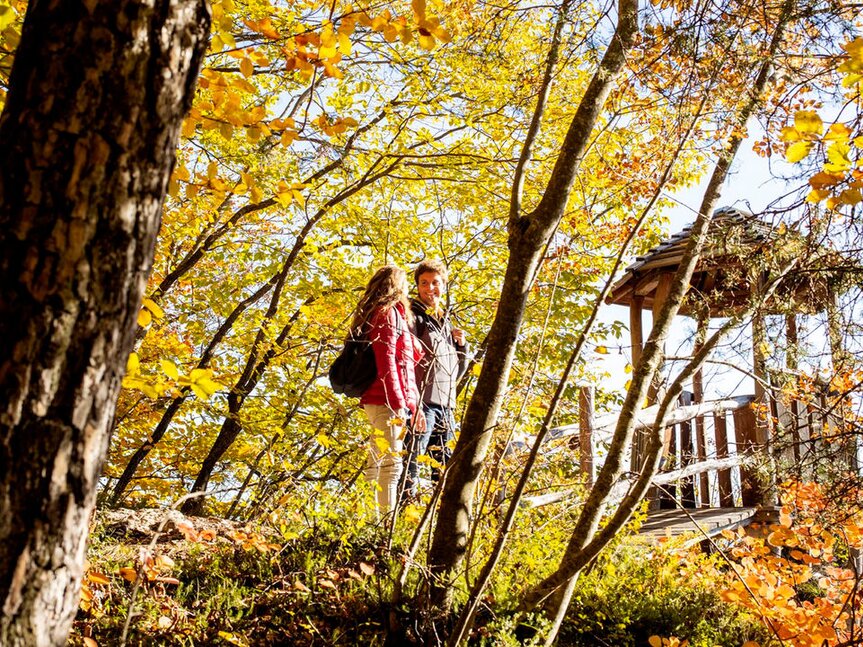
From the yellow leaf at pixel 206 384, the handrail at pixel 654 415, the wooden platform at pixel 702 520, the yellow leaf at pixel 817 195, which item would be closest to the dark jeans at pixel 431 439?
the handrail at pixel 654 415

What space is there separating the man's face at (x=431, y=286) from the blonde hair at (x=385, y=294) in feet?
0.60

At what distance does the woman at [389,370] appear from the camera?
3.83 m

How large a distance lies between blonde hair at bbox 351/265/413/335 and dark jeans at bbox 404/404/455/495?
0.57m

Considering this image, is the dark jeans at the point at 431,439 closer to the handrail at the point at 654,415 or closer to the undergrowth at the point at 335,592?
the undergrowth at the point at 335,592

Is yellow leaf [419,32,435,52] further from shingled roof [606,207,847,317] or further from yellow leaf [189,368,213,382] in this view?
shingled roof [606,207,847,317]

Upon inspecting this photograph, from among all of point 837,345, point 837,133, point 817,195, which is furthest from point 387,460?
point 837,133

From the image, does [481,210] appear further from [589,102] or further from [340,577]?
[340,577]

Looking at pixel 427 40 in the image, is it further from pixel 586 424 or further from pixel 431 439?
pixel 586 424

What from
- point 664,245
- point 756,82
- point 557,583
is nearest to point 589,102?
point 756,82

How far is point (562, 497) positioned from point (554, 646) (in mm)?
1511

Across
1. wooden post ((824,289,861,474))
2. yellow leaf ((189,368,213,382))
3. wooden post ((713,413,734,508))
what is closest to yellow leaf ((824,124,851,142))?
wooden post ((824,289,861,474))

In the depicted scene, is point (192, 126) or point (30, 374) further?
point (192, 126)

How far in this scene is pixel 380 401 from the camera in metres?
4.00

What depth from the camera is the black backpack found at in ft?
13.1
